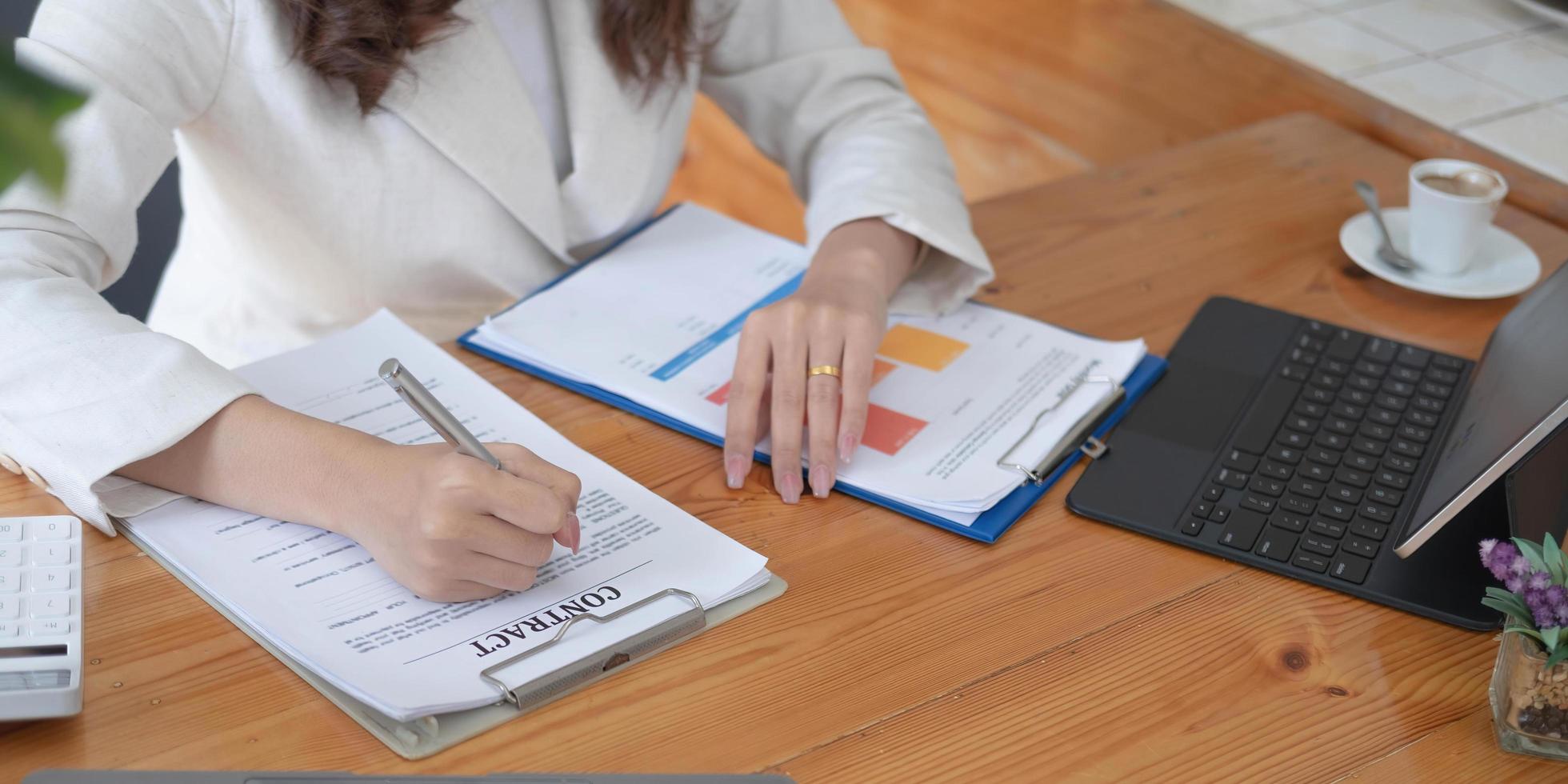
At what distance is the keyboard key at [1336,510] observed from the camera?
2.60 feet

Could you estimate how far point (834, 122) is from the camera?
117 cm

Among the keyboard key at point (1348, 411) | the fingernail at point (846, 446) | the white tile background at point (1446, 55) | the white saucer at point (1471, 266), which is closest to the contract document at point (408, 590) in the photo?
the fingernail at point (846, 446)

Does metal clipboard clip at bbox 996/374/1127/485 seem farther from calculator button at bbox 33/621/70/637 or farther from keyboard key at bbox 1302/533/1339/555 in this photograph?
calculator button at bbox 33/621/70/637

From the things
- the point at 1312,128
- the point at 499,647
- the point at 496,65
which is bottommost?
the point at 1312,128

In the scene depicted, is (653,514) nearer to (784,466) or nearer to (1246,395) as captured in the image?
(784,466)

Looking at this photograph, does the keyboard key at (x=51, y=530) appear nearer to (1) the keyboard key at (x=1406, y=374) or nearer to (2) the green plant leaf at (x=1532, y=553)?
(2) the green plant leaf at (x=1532, y=553)

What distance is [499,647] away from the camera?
2.13 ft

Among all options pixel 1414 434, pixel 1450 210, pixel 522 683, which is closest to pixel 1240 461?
pixel 1414 434

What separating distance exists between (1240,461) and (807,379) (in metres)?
0.29

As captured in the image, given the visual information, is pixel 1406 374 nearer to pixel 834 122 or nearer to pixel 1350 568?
pixel 1350 568

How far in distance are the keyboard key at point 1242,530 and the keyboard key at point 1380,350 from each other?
10.0 inches

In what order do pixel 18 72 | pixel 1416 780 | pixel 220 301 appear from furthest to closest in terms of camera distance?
pixel 220 301 < pixel 1416 780 < pixel 18 72

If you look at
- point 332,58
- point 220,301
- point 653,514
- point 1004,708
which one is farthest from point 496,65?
point 1004,708

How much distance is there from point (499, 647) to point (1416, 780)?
1.50 feet
